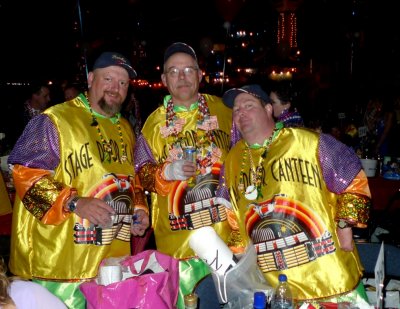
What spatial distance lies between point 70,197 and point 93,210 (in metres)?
0.19

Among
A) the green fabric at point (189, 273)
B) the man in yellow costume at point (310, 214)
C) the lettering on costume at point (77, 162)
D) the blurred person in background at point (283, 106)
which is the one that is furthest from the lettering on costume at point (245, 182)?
the blurred person in background at point (283, 106)

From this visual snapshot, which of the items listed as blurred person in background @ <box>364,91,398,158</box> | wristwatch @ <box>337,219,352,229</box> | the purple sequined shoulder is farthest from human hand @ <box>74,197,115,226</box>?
blurred person in background @ <box>364,91,398,158</box>

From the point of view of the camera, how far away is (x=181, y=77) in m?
3.62

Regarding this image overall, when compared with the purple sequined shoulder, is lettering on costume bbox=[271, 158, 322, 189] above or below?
below

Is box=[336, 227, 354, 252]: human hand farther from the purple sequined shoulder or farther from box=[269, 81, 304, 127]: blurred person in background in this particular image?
box=[269, 81, 304, 127]: blurred person in background

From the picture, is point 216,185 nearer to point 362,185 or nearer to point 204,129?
point 204,129

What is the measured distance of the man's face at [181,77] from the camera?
142 inches

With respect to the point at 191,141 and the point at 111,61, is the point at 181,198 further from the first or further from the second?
the point at 111,61

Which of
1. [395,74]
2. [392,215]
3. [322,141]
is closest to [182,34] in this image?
[395,74]

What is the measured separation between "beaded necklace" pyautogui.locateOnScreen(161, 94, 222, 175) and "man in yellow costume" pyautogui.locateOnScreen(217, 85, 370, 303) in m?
0.70

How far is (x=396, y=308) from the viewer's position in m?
2.84

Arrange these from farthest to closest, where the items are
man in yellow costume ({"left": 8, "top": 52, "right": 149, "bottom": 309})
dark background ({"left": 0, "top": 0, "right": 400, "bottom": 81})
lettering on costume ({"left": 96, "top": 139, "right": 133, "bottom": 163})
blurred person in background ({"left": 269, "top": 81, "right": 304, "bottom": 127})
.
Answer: dark background ({"left": 0, "top": 0, "right": 400, "bottom": 81}) < blurred person in background ({"left": 269, "top": 81, "right": 304, "bottom": 127}) < lettering on costume ({"left": 96, "top": 139, "right": 133, "bottom": 163}) < man in yellow costume ({"left": 8, "top": 52, "right": 149, "bottom": 309})

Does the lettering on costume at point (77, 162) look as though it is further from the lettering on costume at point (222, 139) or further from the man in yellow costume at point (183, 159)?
the lettering on costume at point (222, 139)

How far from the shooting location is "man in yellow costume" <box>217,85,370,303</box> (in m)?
2.71
